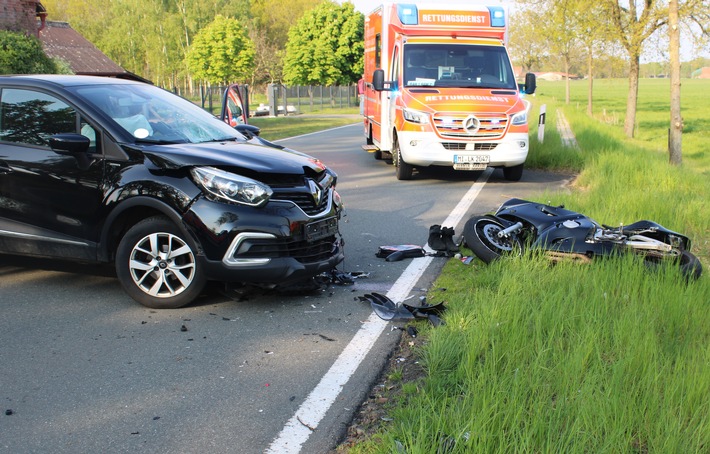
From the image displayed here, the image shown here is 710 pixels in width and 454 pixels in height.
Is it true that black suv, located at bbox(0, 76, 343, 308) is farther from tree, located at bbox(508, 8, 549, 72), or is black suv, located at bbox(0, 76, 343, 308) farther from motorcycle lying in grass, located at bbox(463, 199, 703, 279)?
tree, located at bbox(508, 8, 549, 72)

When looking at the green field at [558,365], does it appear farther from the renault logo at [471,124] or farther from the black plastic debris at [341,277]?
the renault logo at [471,124]

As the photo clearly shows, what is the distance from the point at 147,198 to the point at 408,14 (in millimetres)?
9095

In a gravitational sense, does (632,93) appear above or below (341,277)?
above

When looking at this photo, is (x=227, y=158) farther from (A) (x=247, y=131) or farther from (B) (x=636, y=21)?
Result: (B) (x=636, y=21)

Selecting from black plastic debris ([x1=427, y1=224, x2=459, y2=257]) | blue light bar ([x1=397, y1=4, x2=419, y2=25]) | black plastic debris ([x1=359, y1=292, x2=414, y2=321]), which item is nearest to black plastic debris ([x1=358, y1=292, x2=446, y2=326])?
black plastic debris ([x1=359, y1=292, x2=414, y2=321])

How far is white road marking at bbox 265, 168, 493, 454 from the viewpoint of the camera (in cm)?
340

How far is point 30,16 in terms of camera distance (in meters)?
25.5

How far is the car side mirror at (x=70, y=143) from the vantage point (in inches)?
212

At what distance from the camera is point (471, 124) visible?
11789 millimetres

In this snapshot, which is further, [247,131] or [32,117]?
[247,131]

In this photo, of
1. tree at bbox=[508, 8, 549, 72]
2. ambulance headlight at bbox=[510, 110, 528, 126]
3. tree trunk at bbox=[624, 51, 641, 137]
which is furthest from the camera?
tree at bbox=[508, 8, 549, 72]

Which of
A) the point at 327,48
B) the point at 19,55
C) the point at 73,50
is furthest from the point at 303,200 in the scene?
the point at 327,48

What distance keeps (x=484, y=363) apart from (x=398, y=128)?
8899 millimetres

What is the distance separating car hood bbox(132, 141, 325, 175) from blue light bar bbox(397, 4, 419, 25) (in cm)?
785
